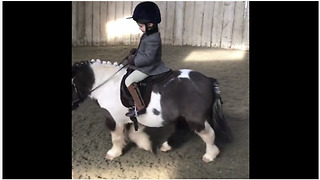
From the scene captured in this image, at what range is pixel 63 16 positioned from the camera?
1565 millimetres

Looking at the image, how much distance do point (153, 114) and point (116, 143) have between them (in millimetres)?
361

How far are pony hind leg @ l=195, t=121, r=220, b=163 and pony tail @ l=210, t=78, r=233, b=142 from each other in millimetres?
84

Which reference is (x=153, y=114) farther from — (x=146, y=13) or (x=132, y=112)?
(x=146, y=13)

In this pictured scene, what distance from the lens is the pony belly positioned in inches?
81.5

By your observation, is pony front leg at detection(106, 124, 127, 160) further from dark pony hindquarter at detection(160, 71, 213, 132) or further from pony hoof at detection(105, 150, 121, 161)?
dark pony hindquarter at detection(160, 71, 213, 132)

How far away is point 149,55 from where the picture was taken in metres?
1.98

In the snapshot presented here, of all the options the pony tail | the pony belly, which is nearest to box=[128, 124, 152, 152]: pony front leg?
the pony belly

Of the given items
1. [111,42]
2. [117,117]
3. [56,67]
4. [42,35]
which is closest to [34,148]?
[56,67]

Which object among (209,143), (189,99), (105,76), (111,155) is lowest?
(111,155)

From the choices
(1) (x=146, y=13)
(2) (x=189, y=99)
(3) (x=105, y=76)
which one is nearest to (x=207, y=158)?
(2) (x=189, y=99)

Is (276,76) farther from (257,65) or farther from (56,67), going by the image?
(56,67)

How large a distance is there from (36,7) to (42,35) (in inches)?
4.6

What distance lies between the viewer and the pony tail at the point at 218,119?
210 centimetres

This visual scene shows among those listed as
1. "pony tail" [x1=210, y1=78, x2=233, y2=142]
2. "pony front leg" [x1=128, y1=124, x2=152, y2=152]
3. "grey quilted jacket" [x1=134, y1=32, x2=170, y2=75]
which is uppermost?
"grey quilted jacket" [x1=134, y1=32, x2=170, y2=75]
